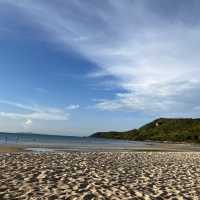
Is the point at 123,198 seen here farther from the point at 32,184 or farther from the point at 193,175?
the point at 193,175

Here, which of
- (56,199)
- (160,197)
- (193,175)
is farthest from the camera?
(193,175)

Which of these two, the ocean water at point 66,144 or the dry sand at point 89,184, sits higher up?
the ocean water at point 66,144

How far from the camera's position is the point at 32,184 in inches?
490

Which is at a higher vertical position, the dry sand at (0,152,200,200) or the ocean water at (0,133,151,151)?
the ocean water at (0,133,151,151)

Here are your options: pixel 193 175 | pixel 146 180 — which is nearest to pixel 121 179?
pixel 146 180

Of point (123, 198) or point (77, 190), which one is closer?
point (123, 198)

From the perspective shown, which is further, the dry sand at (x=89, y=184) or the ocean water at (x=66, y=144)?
the ocean water at (x=66, y=144)

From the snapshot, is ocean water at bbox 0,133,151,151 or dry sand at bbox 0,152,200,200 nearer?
dry sand at bbox 0,152,200,200

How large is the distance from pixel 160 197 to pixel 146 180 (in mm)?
3438

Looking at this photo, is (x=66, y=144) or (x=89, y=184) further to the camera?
(x=66, y=144)

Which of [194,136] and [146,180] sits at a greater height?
[194,136]

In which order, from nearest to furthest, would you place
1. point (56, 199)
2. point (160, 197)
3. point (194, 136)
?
point (56, 199) < point (160, 197) < point (194, 136)

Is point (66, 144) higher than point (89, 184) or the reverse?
higher

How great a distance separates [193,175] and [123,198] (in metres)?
7.26
